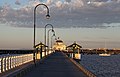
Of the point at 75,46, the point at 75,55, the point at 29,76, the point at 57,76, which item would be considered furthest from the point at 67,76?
the point at 75,55

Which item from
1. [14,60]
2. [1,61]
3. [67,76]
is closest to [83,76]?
[67,76]

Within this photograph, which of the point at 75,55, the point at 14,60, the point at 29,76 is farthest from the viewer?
the point at 75,55

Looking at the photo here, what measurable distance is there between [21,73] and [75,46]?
65442 mm

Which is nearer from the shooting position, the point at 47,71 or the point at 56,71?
the point at 47,71

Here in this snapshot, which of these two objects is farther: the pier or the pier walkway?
the pier walkway

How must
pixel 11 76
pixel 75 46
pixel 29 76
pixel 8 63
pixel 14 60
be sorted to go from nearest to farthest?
pixel 11 76 < pixel 29 76 < pixel 8 63 < pixel 14 60 < pixel 75 46

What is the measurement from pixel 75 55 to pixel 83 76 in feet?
267

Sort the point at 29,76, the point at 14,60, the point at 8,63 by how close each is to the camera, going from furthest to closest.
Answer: the point at 14,60, the point at 8,63, the point at 29,76

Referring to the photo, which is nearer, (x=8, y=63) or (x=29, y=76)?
(x=29, y=76)

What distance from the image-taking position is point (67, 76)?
28.8m

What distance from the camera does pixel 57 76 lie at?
94.1ft

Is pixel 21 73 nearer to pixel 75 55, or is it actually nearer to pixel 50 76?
pixel 50 76

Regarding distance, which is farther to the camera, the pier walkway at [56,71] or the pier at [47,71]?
the pier walkway at [56,71]

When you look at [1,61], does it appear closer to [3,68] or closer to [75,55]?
[3,68]
